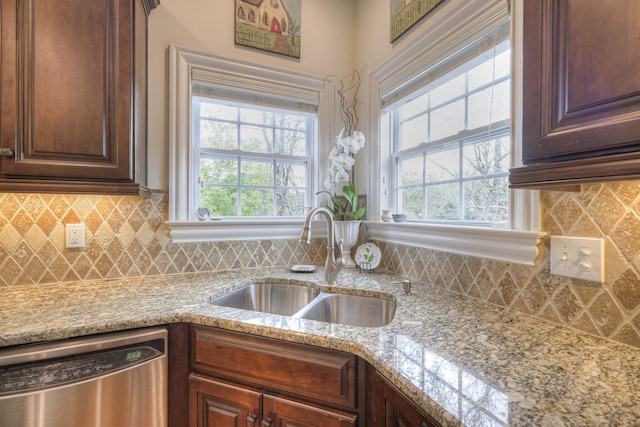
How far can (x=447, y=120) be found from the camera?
152cm

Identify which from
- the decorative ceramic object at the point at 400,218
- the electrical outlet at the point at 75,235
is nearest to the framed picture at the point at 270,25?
the decorative ceramic object at the point at 400,218

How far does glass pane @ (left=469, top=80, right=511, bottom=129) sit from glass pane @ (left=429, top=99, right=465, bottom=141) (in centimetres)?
5

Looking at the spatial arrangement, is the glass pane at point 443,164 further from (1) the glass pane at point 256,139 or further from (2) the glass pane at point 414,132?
(1) the glass pane at point 256,139

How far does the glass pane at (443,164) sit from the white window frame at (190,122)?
0.84 m

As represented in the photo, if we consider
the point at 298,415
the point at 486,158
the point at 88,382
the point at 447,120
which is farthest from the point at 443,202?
the point at 88,382

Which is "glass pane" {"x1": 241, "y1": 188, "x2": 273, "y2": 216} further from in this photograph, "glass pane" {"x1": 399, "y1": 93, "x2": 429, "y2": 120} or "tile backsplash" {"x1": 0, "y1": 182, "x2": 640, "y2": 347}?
"glass pane" {"x1": 399, "y1": 93, "x2": 429, "y2": 120}

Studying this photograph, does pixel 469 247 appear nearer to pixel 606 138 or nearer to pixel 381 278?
pixel 381 278

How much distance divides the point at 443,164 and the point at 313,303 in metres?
0.96

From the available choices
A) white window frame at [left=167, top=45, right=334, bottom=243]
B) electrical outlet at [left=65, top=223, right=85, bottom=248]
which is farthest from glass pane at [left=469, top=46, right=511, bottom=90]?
electrical outlet at [left=65, top=223, right=85, bottom=248]

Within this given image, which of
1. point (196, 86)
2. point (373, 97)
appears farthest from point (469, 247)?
point (196, 86)

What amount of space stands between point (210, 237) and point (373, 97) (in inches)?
51.4

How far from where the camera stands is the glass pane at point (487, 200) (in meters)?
1.22

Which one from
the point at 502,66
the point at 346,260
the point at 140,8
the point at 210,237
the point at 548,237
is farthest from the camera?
the point at 346,260

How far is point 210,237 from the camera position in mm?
1718
